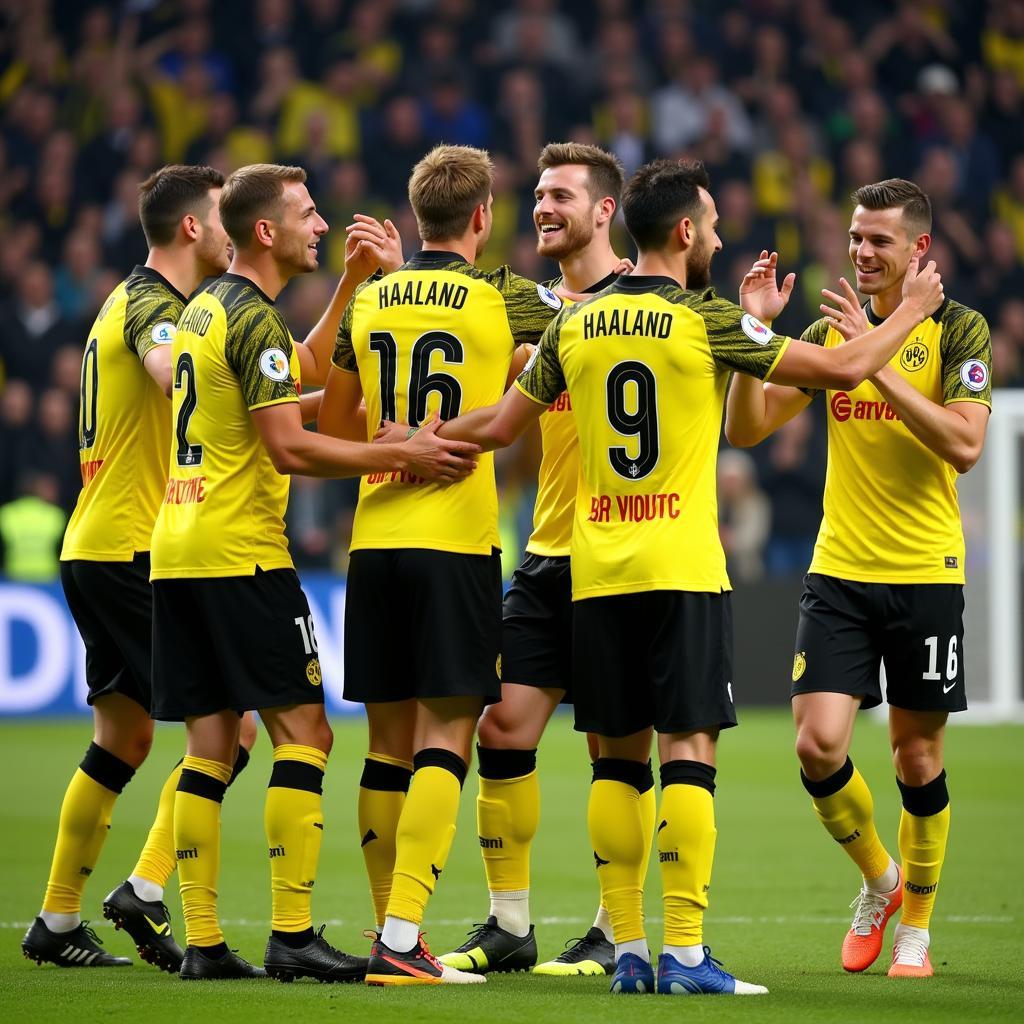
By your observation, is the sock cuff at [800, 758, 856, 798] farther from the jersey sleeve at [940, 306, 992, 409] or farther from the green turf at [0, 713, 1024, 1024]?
the jersey sleeve at [940, 306, 992, 409]

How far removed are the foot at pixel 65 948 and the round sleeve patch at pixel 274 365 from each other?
2.01 meters

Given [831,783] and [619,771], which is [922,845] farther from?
[619,771]

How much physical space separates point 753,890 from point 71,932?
312 cm

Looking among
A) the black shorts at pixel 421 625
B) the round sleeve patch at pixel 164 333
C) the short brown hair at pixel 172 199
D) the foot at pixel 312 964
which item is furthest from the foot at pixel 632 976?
the short brown hair at pixel 172 199

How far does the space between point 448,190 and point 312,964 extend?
2359mm

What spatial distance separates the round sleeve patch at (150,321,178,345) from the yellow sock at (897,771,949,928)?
2.80 m

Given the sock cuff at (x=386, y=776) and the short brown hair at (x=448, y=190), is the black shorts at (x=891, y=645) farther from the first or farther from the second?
the short brown hair at (x=448, y=190)

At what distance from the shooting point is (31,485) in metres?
14.9

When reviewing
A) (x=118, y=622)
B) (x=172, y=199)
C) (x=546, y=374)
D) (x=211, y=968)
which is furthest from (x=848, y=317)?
(x=211, y=968)

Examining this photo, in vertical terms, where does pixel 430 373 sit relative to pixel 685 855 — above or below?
above

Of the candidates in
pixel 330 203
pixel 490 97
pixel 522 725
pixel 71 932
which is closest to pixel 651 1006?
pixel 522 725

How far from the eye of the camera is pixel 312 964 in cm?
538

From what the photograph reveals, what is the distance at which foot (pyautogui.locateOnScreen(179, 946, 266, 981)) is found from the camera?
5.47 m

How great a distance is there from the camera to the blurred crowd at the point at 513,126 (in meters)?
15.8
